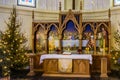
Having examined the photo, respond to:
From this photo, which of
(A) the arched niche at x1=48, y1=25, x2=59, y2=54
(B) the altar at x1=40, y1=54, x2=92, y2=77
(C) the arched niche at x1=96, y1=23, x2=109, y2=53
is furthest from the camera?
(A) the arched niche at x1=48, y1=25, x2=59, y2=54

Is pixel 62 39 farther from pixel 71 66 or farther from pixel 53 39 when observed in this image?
pixel 71 66

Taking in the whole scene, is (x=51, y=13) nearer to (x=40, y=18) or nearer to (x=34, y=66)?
(x=40, y=18)

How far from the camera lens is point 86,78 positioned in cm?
1002

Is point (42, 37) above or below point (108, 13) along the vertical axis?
below

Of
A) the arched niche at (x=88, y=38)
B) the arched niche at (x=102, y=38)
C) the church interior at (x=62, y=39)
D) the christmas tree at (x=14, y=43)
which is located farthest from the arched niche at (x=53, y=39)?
the arched niche at (x=102, y=38)

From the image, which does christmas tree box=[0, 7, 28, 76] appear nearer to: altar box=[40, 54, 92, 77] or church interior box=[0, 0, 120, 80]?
church interior box=[0, 0, 120, 80]

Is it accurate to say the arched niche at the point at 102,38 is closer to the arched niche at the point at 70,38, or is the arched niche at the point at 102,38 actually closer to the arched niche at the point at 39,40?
the arched niche at the point at 70,38

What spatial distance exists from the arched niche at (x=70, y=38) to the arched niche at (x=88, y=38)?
344 mm

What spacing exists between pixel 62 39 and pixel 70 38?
0.40 meters

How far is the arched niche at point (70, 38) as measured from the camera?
39.1 feet

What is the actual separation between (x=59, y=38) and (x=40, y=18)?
1.80 metres

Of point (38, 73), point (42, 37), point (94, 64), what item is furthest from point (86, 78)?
point (42, 37)

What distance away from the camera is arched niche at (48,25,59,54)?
1205 centimetres

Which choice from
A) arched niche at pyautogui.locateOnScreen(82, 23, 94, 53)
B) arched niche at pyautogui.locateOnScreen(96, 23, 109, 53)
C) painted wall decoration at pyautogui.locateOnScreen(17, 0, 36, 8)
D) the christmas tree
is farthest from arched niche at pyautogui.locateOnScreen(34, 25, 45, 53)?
arched niche at pyautogui.locateOnScreen(96, 23, 109, 53)
